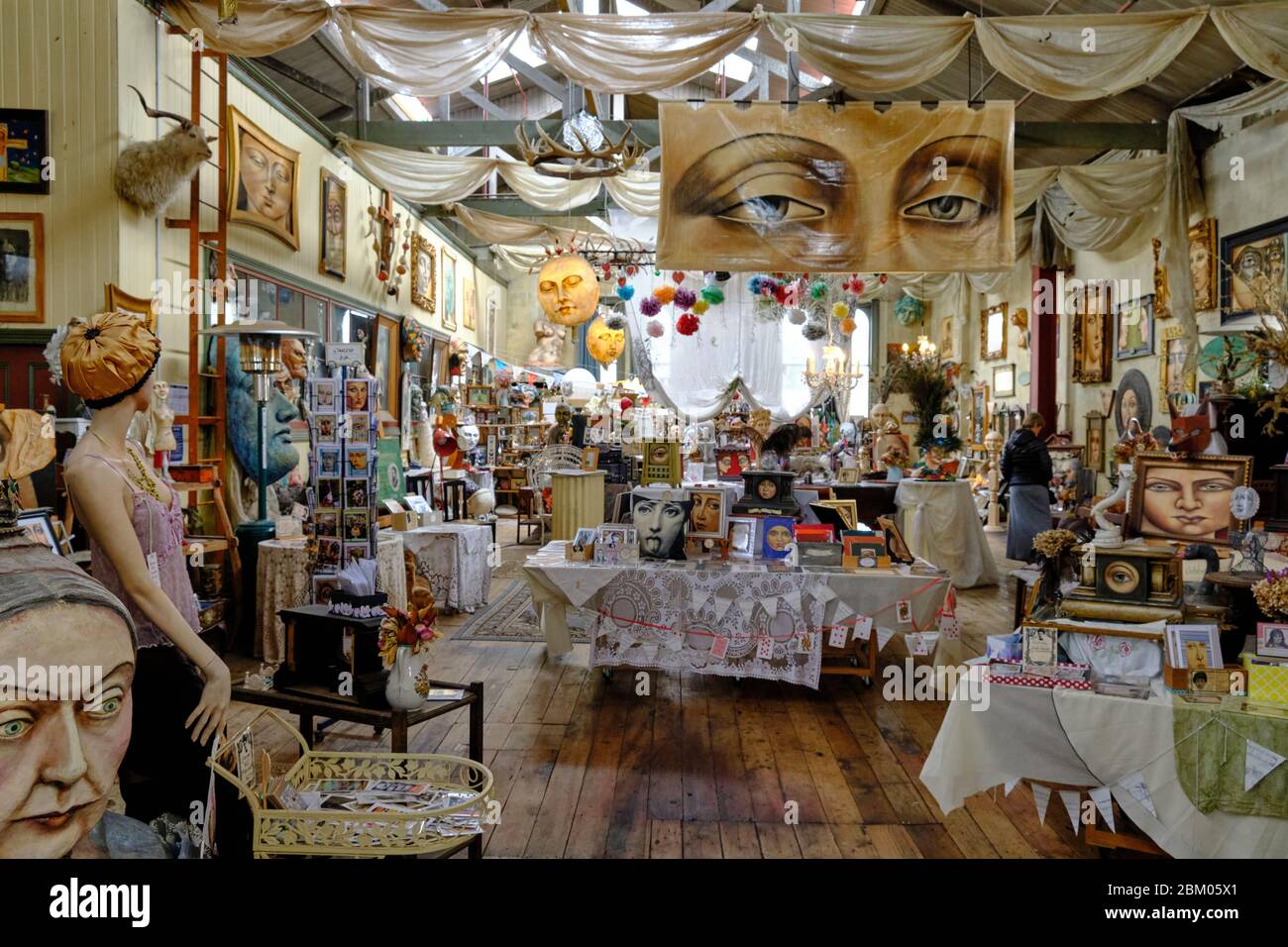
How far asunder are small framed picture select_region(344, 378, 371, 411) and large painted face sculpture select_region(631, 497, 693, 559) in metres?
1.78

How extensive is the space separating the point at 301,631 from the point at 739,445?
4944 millimetres

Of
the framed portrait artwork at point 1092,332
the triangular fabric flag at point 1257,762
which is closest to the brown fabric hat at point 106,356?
the triangular fabric flag at point 1257,762

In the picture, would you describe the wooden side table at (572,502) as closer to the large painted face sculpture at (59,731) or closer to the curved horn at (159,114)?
the curved horn at (159,114)

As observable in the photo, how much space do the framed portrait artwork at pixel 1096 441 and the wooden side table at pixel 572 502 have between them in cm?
635

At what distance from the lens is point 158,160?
5.17 m

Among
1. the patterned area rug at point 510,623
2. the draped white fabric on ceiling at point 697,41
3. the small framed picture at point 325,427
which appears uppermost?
the draped white fabric on ceiling at point 697,41

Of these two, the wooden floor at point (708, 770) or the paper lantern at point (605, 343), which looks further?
the paper lantern at point (605, 343)

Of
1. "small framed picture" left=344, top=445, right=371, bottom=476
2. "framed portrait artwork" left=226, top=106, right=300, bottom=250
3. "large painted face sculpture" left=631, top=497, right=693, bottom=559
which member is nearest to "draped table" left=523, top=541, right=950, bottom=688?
"large painted face sculpture" left=631, top=497, right=693, bottom=559

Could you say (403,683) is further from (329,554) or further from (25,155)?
(25,155)

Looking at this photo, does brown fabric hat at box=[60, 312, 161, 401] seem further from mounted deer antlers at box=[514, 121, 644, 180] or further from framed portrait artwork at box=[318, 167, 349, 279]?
framed portrait artwork at box=[318, 167, 349, 279]

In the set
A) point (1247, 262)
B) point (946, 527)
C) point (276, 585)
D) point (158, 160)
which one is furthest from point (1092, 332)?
point (158, 160)

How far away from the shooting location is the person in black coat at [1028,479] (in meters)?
8.29
